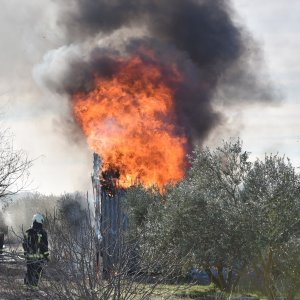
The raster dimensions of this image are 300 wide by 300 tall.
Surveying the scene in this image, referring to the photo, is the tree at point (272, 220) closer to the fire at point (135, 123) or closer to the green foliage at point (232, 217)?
the green foliage at point (232, 217)

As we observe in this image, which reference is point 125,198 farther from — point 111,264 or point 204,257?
point 111,264

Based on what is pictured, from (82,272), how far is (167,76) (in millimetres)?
21591

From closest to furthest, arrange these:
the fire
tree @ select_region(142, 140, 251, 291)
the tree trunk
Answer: the tree trunk → tree @ select_region(142, 140, 251, 291) → the fire

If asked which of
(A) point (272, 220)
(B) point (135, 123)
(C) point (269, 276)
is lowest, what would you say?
(C) point (269, 276)

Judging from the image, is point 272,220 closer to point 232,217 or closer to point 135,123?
point 232,217

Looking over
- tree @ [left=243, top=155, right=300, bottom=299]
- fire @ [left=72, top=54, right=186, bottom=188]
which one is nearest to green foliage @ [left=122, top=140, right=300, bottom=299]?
tree @ [left=243, top=155, right=300, bottom=299]

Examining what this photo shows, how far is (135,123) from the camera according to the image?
82.1 ft

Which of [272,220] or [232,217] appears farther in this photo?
[232,217]

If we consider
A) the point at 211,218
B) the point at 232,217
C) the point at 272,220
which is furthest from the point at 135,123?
the point at 272,220

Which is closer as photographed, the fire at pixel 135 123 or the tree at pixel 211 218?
the tree at pixel 211 218

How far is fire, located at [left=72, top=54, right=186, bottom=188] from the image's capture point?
2423 centimetres

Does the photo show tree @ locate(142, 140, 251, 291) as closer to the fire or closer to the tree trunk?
the tree trunk

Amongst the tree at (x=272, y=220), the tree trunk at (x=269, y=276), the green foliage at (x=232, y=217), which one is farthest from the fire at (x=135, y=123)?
the tree trunk at (x=269, y=276)

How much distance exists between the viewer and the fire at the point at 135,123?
24234mm
